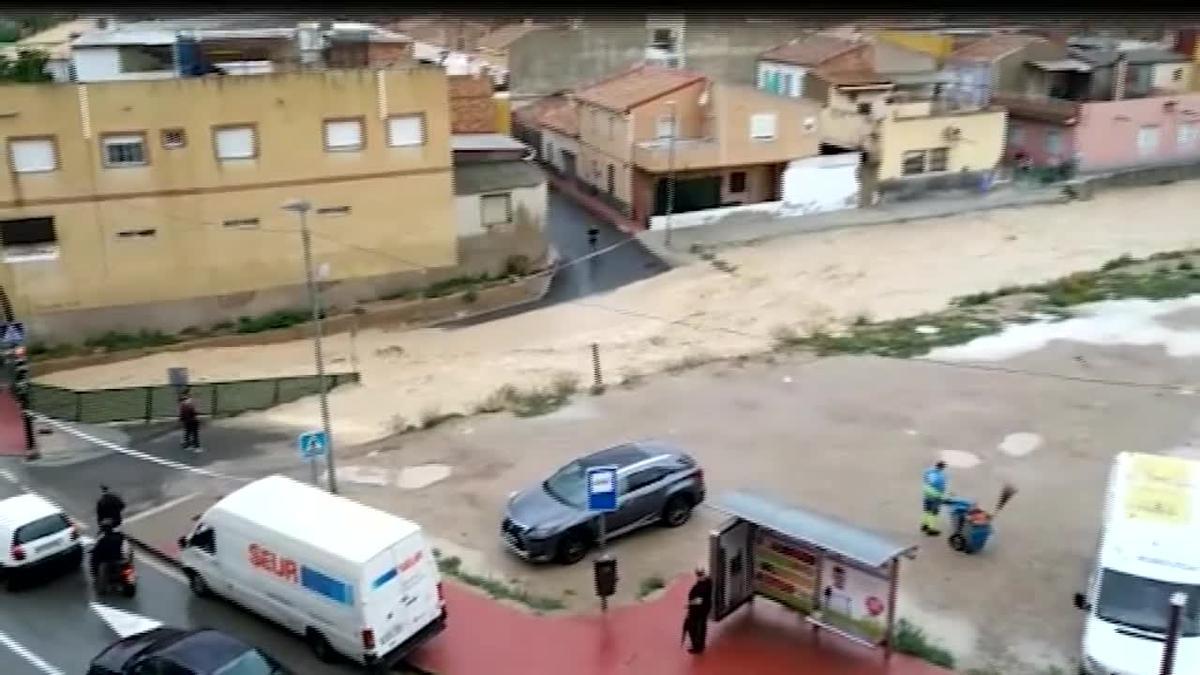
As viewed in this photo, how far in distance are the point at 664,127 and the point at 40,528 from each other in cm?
2298

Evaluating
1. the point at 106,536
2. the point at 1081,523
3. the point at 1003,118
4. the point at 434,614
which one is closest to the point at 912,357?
the point at 1081,523

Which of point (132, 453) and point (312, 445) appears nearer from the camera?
point (312, 445)

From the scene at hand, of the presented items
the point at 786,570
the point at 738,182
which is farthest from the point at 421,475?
the point at 738,182

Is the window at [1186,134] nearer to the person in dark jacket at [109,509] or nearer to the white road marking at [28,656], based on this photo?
the person in dark jacket at [109,509]

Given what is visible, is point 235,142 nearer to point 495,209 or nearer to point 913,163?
point 495,209

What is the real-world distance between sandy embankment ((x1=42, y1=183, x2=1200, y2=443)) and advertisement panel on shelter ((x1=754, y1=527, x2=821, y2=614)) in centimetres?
789

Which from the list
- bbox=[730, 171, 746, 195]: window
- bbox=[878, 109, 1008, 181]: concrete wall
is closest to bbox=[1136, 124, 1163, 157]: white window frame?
bbox=[878, 109, 1008, 181]: concrete wall

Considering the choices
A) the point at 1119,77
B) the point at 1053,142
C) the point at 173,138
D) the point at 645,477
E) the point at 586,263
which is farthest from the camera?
the point at 1119,77

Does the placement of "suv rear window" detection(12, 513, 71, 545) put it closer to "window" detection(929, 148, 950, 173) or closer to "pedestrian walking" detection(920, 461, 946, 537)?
"pedestrian walking" detection(920, 461, 946, 537)

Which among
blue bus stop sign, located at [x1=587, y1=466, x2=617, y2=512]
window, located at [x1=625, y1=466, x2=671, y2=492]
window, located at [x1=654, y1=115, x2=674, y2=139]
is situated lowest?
window, located at [x1=625, y1=466, x2=671, y2=492]

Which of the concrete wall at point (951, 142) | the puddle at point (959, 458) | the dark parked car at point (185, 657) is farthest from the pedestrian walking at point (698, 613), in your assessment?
the concrete wall at point (951, 142)

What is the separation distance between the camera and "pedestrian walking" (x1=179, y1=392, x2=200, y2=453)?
16.8 metres

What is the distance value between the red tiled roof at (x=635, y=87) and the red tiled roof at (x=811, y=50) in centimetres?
487

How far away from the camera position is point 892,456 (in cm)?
1596
